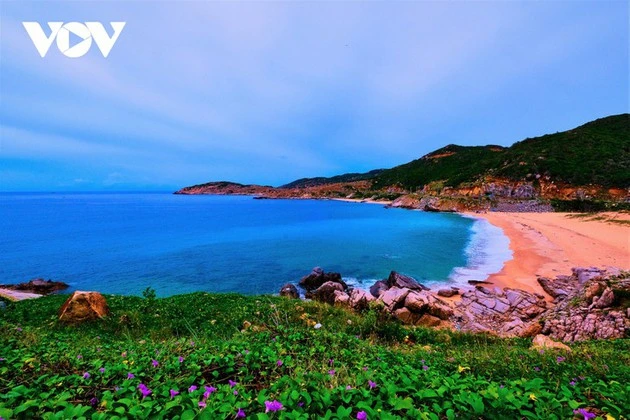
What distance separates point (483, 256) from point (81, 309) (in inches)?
1271

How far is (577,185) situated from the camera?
212 ft

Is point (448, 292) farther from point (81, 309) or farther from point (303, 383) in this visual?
point (81, 309)

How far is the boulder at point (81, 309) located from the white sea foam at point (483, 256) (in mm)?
22303

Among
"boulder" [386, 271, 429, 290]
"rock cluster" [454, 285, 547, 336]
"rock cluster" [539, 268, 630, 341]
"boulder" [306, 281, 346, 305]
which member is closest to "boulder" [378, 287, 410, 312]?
"rock cluster" [454, 285, 547, 336]

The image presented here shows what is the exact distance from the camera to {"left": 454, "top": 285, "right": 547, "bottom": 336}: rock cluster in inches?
481

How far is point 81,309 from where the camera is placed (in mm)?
10477

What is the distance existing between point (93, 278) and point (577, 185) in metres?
92.9

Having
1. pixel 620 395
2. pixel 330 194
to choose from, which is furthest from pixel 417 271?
pixel 330 194

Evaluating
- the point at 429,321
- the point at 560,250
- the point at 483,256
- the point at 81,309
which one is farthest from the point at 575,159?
the point at 81,309

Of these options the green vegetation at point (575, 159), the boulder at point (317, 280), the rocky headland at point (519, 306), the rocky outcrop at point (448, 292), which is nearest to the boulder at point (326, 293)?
the rocky headland at point (519, 306)

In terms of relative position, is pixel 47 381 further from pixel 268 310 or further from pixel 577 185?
pixel 577 185

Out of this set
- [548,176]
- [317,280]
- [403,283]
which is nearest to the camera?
[403,283]

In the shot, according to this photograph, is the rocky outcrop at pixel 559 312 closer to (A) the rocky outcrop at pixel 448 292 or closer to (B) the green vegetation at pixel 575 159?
(A) the rocky outcrop at pixel 448 292

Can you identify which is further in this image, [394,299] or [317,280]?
[317,280]
